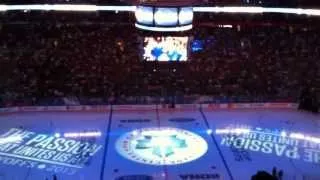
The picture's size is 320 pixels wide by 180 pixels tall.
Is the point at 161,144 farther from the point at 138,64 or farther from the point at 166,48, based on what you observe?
the point at 138,64

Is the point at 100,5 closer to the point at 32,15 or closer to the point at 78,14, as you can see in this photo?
the point at 78,14

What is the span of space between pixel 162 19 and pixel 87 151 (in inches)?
121

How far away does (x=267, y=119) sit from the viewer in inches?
494

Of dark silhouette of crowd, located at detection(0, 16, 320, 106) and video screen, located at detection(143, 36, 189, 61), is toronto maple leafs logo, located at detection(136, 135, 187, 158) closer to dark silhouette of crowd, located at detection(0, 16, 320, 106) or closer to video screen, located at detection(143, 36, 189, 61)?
dark silhouette of crowd, located at detection(0, 16, 320, 106)

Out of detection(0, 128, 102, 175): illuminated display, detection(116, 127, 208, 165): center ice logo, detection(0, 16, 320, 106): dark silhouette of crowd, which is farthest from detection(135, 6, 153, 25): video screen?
detection(0, 16, 320, 106): dark silhouette of crowd

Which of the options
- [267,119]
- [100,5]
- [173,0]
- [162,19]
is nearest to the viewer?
[173,0]

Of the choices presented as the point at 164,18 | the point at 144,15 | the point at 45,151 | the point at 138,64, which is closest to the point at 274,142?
the point at 164,18

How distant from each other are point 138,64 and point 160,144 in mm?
5324

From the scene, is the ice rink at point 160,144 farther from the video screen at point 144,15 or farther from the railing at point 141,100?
the video screen at point 144,15

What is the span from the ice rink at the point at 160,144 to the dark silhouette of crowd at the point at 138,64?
42.3 inches

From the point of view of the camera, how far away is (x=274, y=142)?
431 inches

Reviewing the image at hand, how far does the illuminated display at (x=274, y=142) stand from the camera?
404 inches

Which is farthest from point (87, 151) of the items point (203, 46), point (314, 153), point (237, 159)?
point (203, 46)

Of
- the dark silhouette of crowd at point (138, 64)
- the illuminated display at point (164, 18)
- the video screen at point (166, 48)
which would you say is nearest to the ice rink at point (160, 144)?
the dark silhouette of crowd at point (138, 64)
